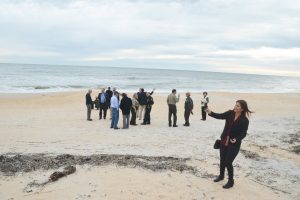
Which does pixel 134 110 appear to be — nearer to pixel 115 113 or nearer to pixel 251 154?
pixel 115 113

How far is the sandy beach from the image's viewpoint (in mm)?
7078

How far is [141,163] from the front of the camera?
8.73 m

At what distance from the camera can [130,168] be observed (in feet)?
26.9

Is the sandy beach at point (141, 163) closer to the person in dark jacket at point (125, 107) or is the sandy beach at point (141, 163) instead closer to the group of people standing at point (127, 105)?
the person in dark jacket at point (125, 107)

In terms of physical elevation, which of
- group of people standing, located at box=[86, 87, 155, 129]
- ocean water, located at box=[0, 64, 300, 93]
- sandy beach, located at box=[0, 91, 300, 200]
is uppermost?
group of people standing, located at box=[86, 87, 155, 129]

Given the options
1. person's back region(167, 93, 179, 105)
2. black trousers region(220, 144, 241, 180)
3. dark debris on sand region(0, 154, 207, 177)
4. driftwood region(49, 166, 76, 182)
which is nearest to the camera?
black trousers region(220, 144, 241, 180)

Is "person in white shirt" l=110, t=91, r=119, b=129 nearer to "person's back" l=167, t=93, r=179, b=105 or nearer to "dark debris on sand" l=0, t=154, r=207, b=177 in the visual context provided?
"person's back" l=167, t=93, r=179, b=105

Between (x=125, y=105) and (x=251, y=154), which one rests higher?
(x=125, y=105)

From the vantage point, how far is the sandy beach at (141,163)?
7.08 m

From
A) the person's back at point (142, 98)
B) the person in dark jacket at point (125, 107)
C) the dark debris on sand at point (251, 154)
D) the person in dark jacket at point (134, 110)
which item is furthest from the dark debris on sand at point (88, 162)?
the person's back at point (142, 98)

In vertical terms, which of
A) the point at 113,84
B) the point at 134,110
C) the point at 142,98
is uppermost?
the point at 142,98

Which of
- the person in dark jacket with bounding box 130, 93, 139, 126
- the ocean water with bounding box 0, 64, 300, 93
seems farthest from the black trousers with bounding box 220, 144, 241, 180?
the ocean water with bounding box 0, 64, 300, 93

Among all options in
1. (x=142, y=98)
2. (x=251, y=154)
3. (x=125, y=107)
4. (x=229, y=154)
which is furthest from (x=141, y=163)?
(x=142, y=98)

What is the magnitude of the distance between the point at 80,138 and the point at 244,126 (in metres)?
7.42
